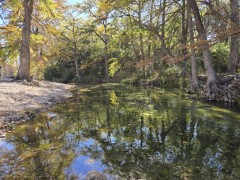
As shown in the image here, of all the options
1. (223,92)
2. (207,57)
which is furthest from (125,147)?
(207,57)

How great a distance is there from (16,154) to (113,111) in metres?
4.56

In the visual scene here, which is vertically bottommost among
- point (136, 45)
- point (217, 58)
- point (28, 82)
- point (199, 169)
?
point (199, 169)

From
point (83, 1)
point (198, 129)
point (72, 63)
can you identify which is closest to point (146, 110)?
point (198, 129)

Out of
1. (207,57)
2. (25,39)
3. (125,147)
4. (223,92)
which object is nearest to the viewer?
(125,147)

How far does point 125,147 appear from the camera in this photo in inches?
183

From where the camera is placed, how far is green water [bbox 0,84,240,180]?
3.56 metres

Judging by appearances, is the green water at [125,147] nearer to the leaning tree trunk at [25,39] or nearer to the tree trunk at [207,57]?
the tree trunk at [207,57]

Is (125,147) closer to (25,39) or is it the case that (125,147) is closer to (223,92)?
(223,92)

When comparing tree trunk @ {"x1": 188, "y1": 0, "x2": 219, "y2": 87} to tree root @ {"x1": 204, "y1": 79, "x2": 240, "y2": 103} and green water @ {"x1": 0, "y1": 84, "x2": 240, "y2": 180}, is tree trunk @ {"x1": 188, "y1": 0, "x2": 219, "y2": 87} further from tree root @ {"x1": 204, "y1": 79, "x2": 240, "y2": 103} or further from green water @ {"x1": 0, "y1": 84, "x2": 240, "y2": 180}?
green water @ {"x1": 0, "y1": 84, "x2": 240, "y2": 180}

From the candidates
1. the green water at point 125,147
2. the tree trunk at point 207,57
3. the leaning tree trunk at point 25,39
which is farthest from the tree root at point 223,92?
the leaning tree trunk at point 25,39

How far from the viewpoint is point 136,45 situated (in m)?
21.1

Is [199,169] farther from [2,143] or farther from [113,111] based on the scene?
[113,111]

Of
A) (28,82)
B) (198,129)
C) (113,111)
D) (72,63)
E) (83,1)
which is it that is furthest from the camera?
(72,63)

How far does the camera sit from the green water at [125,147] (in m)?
3.56
